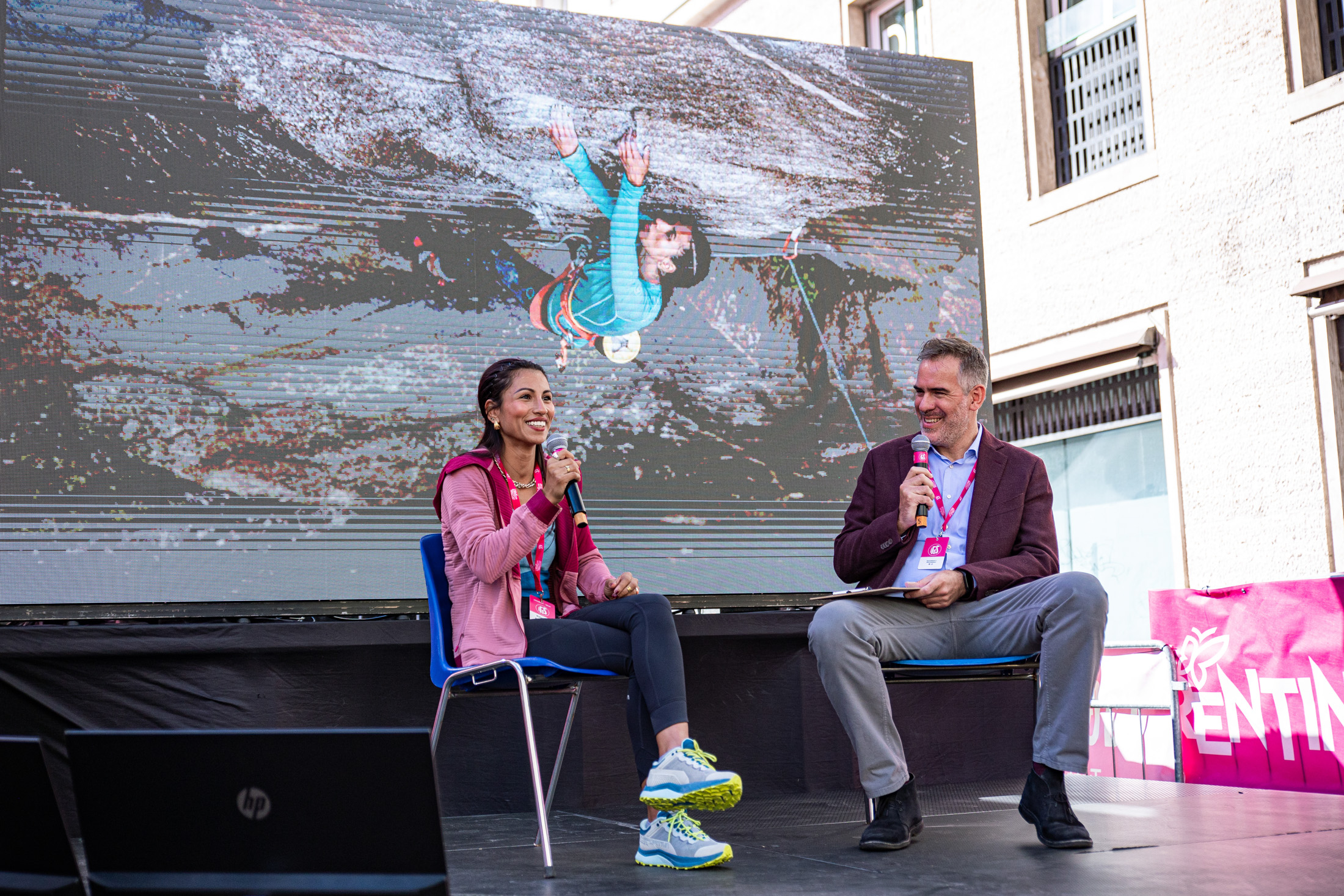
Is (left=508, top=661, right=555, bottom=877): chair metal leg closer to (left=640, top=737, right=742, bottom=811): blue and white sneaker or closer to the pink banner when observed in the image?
(left=640, top=737, right=742, bottom=811): blue and white sneaker

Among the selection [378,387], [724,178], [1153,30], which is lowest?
[378,387]

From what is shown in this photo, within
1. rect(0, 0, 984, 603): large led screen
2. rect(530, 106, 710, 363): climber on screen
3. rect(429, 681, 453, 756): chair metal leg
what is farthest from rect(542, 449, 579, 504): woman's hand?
rect(530, 106, 710, 363): climber on screen

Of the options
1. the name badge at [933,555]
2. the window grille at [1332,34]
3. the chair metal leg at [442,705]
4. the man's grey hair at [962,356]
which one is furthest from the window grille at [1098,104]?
the chair metal leg at [442,705]

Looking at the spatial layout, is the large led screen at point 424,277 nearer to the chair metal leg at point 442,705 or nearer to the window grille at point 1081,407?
the chair metal leg at point 442,705

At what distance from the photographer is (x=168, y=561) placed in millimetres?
3627

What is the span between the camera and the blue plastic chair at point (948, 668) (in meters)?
2.89

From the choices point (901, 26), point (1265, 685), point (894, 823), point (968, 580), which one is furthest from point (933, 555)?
point (901, 26)

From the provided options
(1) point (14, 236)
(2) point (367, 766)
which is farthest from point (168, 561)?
(2) point (367, 766)

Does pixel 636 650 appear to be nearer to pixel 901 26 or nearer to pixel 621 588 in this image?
pixel 621 588

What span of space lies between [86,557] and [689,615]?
1.84 metres

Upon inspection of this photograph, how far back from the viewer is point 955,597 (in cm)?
292

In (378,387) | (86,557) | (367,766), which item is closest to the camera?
(367,766)

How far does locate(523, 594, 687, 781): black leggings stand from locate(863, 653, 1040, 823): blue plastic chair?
53cm

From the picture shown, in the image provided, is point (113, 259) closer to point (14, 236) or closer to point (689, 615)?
point (14, 236)
